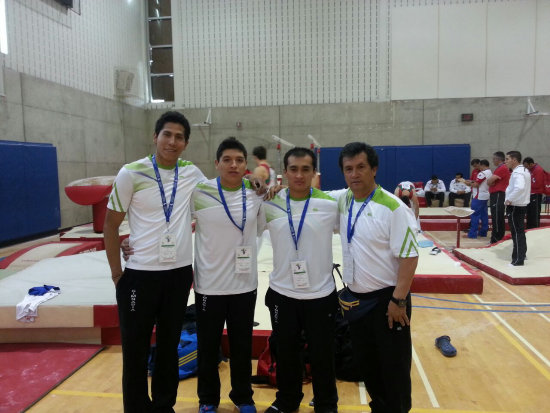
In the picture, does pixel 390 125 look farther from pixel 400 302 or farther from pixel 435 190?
pixel 400 302

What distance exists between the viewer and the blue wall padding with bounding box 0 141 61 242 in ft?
26.4

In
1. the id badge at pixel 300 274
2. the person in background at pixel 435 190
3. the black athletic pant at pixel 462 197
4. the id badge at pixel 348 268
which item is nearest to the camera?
the id badge at pixel 348 268

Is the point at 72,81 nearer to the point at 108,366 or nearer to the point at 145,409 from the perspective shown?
the point at 108,366

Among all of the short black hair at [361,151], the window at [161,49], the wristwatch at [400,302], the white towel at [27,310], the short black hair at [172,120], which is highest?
the window at [161,49]

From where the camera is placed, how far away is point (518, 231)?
6.05 meters

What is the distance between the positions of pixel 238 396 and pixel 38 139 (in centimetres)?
894

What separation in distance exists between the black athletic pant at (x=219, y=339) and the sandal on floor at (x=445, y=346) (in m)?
1.84

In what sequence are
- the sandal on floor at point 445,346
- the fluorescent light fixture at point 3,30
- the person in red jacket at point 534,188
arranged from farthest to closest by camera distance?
the person in red jacket at point 534,188, the fluorescent light fixture at point 3,30, the sandal on floor at point 445,346

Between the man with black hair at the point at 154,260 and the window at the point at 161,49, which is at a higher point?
the window at the point at 161,49

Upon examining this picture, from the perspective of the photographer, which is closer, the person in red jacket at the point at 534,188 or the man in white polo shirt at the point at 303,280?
the man in white polo shirt at the point at 303,280

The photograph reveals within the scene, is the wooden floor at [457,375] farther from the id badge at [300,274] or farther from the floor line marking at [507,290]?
the id badge at [300,274]

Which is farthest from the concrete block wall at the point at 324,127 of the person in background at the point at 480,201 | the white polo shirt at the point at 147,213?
the white polo shirt at the point at 147,213

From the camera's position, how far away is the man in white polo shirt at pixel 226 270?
7.50 ft

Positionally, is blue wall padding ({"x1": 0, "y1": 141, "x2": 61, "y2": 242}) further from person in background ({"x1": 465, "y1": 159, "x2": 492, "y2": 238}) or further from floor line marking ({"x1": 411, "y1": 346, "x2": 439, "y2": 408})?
person in background ({"x1": 465, "y1": 159, "x2": 492, "y2": 238})
